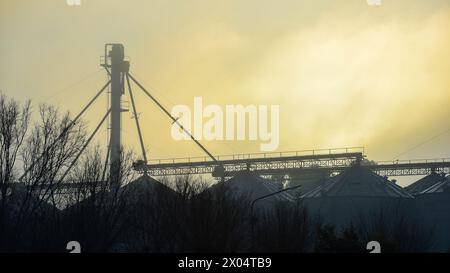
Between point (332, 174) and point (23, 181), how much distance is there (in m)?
53.3

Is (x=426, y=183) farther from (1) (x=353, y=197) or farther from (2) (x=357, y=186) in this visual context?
(1) (x=353, y=197)

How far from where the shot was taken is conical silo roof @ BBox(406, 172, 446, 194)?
8169 centimetres

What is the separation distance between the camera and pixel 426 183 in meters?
84.2

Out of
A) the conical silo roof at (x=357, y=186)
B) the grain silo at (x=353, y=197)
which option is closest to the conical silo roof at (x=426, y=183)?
the grain silo at (x=353, y=197)

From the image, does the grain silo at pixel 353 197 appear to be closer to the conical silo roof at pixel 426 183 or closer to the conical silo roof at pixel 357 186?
the conical silo roof at pixel 357 186

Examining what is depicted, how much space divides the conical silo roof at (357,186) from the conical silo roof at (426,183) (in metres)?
5.29

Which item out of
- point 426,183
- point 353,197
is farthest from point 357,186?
point 426,183

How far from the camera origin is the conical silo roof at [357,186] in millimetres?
73438

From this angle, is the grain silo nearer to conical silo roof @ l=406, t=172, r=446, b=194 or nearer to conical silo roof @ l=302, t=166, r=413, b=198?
conical silo roof @ l=302, t=166, r=413, b=198

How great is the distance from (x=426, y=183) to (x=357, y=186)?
13108 millimetres

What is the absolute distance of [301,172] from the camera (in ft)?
276

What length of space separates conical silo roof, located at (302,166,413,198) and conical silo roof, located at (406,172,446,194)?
529cm

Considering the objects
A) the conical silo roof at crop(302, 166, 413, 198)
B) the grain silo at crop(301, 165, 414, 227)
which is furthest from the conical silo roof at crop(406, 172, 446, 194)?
the conical silo roof at crop(302, 166, 413, 198)
